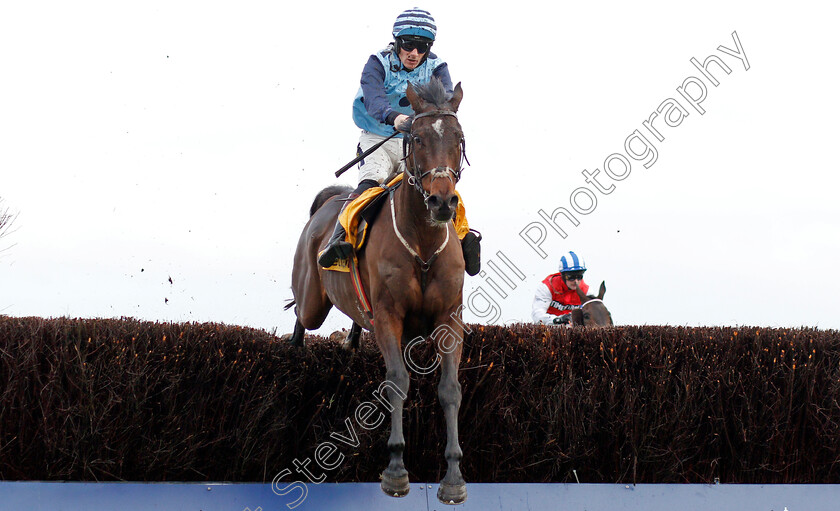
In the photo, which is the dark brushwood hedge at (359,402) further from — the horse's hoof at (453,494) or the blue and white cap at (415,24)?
the blue and white cap at (415,24)

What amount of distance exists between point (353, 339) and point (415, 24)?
8.25 ft

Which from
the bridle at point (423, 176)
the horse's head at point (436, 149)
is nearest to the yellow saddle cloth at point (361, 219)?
the bridle at point (423, 176)

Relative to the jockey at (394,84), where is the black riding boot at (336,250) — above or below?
below

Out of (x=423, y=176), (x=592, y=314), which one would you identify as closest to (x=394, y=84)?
(x=423, y=176)

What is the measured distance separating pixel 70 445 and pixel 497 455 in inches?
127

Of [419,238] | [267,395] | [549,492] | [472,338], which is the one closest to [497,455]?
[549,492]

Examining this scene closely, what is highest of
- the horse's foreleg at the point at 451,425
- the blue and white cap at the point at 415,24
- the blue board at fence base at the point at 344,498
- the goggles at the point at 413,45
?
the blue and white cap at the point at 415,24

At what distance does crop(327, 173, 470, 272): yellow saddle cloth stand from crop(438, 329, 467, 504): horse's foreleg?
34.1 inches

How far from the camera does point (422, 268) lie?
192 inches

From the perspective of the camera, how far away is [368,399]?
647 cm

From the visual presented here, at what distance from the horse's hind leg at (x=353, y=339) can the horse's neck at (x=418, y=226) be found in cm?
186

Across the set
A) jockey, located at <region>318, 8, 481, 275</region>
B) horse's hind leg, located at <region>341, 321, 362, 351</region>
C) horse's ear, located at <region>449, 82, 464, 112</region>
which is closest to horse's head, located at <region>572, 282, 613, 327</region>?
horse's hind leg, located at <region>341, 321, 362, 351</region>

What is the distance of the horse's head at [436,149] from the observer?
4324 millimetres

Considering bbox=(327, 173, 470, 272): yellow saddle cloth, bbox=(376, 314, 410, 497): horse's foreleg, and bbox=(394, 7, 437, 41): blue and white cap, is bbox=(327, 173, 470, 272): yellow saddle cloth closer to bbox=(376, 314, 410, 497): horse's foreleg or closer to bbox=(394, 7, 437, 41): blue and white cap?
bbox=(376, 314, 410, 497): horse's foreleg
